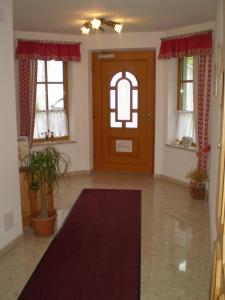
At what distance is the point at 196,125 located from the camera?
201 inches

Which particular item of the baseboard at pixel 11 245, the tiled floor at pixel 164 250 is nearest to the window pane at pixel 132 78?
the tiled floor at pixel 164 250

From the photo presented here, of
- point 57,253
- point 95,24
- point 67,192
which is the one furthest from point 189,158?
point 57,253

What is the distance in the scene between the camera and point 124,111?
20.4ft

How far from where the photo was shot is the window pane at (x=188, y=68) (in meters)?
5.44

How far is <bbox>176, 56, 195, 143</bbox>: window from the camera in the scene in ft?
18.0

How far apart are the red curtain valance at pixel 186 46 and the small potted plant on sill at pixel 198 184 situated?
1625mm

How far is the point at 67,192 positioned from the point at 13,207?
72.3 inches

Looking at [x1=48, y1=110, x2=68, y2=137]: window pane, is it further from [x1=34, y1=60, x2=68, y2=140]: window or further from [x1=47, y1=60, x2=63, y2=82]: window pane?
[x1=47, y1=60, x2=63, y2=82]: window pane

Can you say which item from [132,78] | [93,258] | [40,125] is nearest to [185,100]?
[132,78]

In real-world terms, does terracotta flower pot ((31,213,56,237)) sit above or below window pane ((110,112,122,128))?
below

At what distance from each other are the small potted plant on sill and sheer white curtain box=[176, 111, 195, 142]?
0.80m

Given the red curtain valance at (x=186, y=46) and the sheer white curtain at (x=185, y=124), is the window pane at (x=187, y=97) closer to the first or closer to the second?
the sheer white curtain at (x=185, y=124)

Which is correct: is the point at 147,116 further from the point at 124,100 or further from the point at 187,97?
the point at 187,97

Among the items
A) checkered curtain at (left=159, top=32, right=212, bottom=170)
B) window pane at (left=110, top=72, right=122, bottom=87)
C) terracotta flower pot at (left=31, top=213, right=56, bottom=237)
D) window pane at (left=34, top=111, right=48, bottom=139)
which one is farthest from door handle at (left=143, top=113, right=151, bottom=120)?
terracotta flower pot at (left=31, top=213, right=56, bottom=237)
